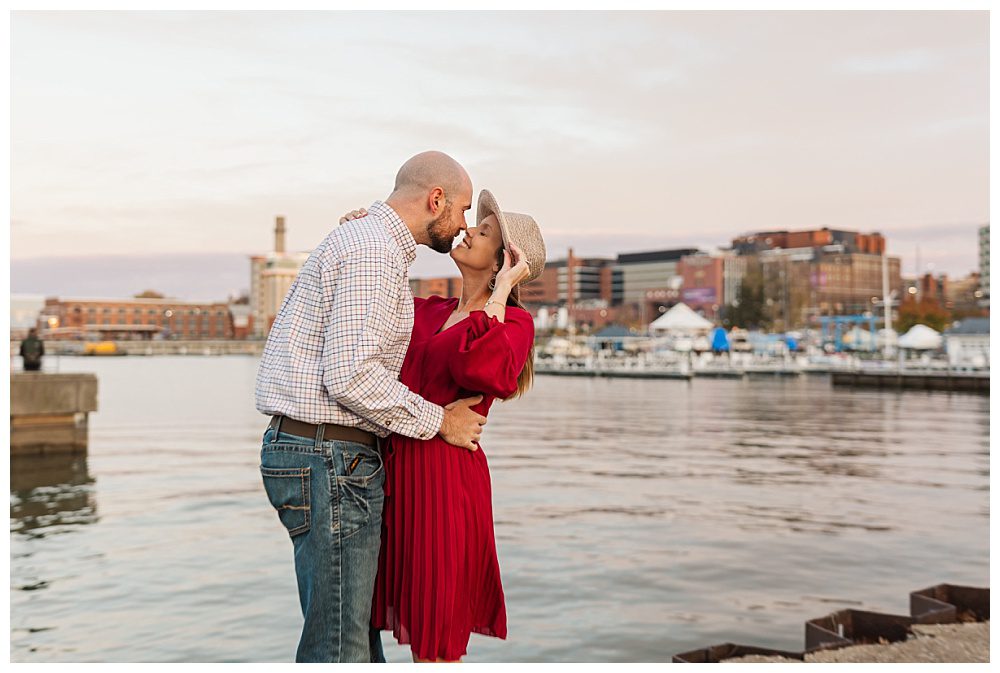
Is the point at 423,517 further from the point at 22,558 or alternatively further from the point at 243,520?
the point at 243,520

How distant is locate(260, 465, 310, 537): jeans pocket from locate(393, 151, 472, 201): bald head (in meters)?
0.84

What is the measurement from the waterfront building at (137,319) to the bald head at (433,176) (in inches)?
6600

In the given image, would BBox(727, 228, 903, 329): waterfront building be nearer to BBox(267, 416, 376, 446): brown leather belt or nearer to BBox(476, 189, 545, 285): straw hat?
BBox(476, 189, 545, 285): straw hat

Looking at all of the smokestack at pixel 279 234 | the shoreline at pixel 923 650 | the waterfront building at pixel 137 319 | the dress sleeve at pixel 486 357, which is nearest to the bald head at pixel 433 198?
the dress sleeve at pixel 486 357

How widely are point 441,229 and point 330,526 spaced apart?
880 mm

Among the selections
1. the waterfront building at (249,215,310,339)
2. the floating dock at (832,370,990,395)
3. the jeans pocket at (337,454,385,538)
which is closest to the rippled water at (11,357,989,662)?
the jeans pocket at (337,454,385,538)

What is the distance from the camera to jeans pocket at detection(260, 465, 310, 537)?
280 cm

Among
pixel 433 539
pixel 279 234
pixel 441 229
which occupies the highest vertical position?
pixel 279 234

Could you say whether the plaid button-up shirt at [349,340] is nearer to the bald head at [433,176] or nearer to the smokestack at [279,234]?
the bald head at [433,176]

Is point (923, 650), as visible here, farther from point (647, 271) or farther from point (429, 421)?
point (647, 271)

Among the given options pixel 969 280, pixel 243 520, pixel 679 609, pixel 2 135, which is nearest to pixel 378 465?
pixel 2 135

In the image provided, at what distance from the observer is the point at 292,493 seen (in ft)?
9.23

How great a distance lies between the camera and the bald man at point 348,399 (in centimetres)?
269

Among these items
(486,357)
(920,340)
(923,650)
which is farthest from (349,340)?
(920,340)
